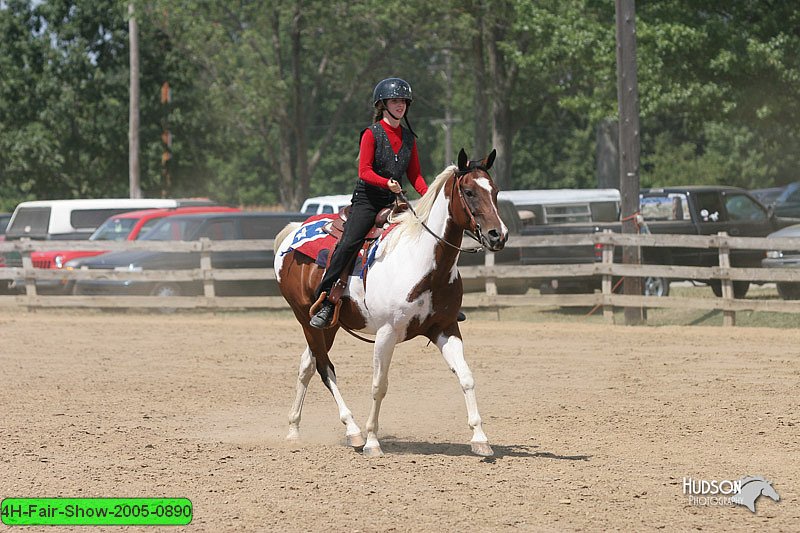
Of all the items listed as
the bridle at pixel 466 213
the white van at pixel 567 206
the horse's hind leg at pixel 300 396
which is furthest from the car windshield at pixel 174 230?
the bridle at pixel 466 213

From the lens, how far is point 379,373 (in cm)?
898

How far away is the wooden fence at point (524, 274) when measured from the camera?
728 inches

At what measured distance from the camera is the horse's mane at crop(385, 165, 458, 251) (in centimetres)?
884

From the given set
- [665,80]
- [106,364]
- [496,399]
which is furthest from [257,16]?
[496,399]

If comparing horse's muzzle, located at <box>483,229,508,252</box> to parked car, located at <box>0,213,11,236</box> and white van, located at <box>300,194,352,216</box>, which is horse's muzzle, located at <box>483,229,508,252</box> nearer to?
white van, located at <box>300,194,352,216</box>

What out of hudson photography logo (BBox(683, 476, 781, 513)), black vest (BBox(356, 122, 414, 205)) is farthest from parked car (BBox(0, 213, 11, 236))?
hudson photography logo (BBox(683, 476, 781, 513))

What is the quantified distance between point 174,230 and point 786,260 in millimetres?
10948

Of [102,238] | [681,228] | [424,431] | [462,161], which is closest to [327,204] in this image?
[102,238]

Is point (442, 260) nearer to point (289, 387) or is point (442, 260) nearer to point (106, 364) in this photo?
point (289, 387)

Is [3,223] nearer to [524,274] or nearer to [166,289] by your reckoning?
[166,289]

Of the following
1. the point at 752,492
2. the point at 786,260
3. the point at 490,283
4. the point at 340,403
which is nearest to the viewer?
the point at 752,492

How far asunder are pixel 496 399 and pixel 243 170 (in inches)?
3194

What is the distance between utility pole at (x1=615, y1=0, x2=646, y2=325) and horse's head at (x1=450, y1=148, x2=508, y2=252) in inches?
444

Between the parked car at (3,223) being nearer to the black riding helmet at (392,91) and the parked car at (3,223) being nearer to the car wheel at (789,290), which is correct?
the car wheel at (789,290)
